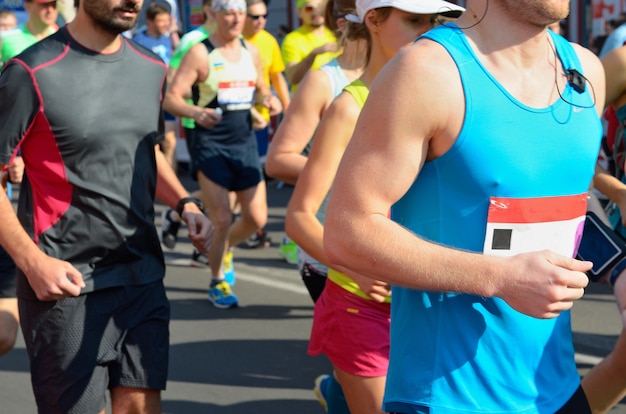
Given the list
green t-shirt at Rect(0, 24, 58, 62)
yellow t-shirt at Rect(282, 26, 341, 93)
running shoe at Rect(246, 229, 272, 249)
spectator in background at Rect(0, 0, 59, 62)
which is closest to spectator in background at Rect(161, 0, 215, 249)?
running shoe at Rect(246, 229, 272, 249)

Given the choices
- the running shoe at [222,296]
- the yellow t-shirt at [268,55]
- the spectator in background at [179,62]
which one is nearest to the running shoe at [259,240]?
the spectator in background at [179,62]

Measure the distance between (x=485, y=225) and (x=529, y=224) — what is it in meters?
0.09

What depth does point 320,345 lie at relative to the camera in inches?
148

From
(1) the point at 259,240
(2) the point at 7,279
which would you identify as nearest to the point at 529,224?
(2) the point at 7,279

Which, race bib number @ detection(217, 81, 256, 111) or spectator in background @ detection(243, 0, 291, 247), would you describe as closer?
race bib number @ detection(217, 81, 256, 111)

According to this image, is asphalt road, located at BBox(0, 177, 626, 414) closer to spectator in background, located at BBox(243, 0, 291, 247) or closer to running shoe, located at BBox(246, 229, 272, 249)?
running shoe, located at BBox(246, 229, 272, 249)

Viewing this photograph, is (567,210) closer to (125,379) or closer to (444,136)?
(444,136)

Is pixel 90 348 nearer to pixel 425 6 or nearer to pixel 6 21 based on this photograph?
pixel 425 6

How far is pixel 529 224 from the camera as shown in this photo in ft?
7.84

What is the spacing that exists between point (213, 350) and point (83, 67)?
3.16m

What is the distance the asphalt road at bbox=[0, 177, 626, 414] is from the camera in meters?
5.71

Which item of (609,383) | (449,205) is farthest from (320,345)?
(449,205)

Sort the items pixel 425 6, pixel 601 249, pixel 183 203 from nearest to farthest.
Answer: pixel 601 249, pixel 425 6, pixel 183 203

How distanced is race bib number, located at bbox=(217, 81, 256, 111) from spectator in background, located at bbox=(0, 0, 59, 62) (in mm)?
1222
